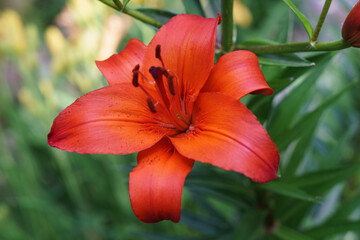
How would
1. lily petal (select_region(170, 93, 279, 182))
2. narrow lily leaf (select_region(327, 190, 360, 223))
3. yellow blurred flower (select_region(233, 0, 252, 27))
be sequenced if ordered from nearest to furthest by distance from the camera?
1. lily petal (select_region(170, 93, 279, 182))
2. narrow lily leaf (select_region(327, 190, 360, 223))
3. yellow blurred flower (select_region(233, 0, 252, 27))

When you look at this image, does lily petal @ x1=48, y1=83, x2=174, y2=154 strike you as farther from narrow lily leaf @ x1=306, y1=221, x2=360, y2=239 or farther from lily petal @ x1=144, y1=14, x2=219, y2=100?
narrow lily leaf @ x1=306, y1=221, x2=360, y2=239

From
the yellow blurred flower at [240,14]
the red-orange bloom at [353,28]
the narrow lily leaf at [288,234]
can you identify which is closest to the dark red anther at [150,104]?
the red-orange bloom at [353,28]

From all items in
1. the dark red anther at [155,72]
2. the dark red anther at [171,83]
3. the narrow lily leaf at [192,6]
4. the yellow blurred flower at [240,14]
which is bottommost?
the yellow blurred flower at [240,14]

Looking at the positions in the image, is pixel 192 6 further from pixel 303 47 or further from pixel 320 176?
pixel 320 176

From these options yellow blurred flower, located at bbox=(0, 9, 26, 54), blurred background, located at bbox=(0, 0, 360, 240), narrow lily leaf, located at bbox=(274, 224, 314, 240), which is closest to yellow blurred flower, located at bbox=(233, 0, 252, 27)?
blurred background, located at bbox=(0, 0, 360, 240)

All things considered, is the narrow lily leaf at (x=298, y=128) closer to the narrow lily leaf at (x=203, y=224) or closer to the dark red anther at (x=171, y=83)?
the dark red anther at (x=171, y=83)

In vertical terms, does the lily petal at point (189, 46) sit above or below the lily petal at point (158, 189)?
above
